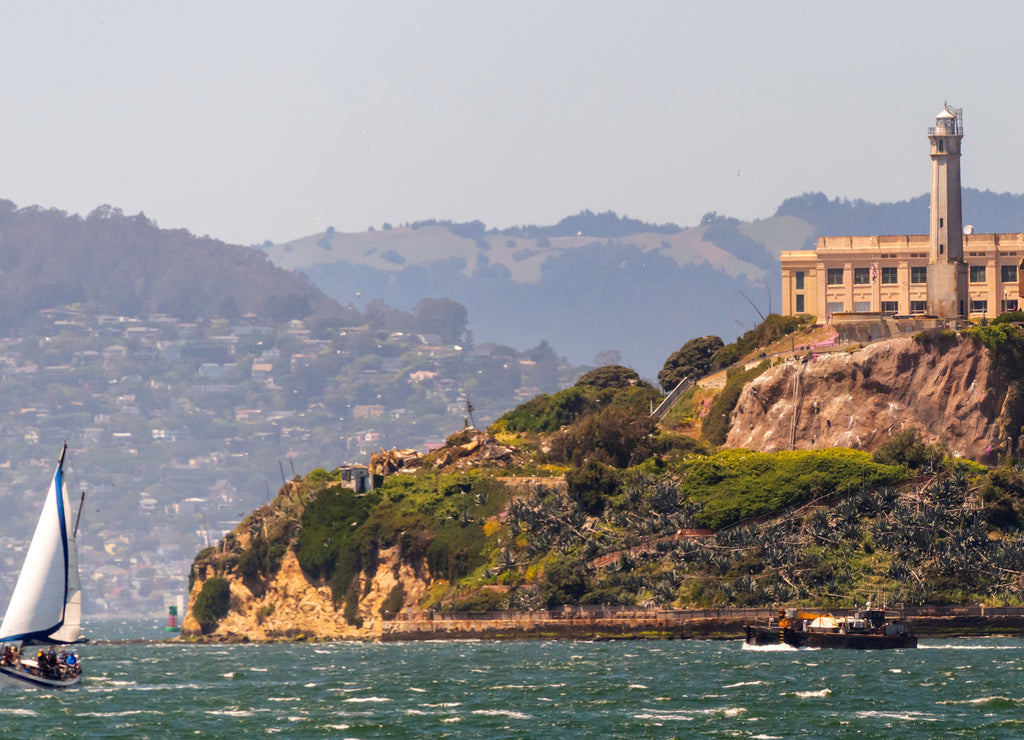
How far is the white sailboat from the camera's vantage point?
9400 centimetres

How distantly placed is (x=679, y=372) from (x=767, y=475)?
3817 cm

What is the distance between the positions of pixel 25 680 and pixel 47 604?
4222 millimetres

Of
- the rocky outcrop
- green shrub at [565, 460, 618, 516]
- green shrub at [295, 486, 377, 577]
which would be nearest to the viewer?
green shrub at [565, 460, 618, 516]

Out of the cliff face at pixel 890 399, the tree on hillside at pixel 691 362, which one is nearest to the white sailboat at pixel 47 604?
the cliff face at pixel 890 399

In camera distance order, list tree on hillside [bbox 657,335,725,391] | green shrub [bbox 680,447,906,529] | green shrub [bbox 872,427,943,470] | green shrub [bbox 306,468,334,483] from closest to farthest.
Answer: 1. green shrub [bbox 680,447,906,529]
2. green shrub [bbox 872,427,943,470]
3. green shrub [bbox 306,468,334,483]
4. tree on hillside [bbox 657,335,725,391]

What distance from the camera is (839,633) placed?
117062mm

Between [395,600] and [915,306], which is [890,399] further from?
[395,600]

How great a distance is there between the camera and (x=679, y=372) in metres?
182

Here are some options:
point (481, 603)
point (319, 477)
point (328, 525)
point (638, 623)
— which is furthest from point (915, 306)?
point (319, 477)

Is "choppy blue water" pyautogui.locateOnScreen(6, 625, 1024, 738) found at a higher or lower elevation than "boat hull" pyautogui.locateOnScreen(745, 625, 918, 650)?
lower

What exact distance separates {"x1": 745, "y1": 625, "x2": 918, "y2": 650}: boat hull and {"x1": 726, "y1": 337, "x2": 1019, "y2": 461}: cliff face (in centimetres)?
3263

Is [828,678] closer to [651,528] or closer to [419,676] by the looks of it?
[419,676]

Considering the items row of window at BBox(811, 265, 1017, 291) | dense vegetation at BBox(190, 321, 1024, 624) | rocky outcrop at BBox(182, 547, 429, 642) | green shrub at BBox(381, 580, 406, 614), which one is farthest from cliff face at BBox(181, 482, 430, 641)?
row of window at BBox(811, 265, 1017, 291)

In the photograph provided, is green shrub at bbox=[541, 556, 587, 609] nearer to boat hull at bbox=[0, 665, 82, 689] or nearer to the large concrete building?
the large concrete building
